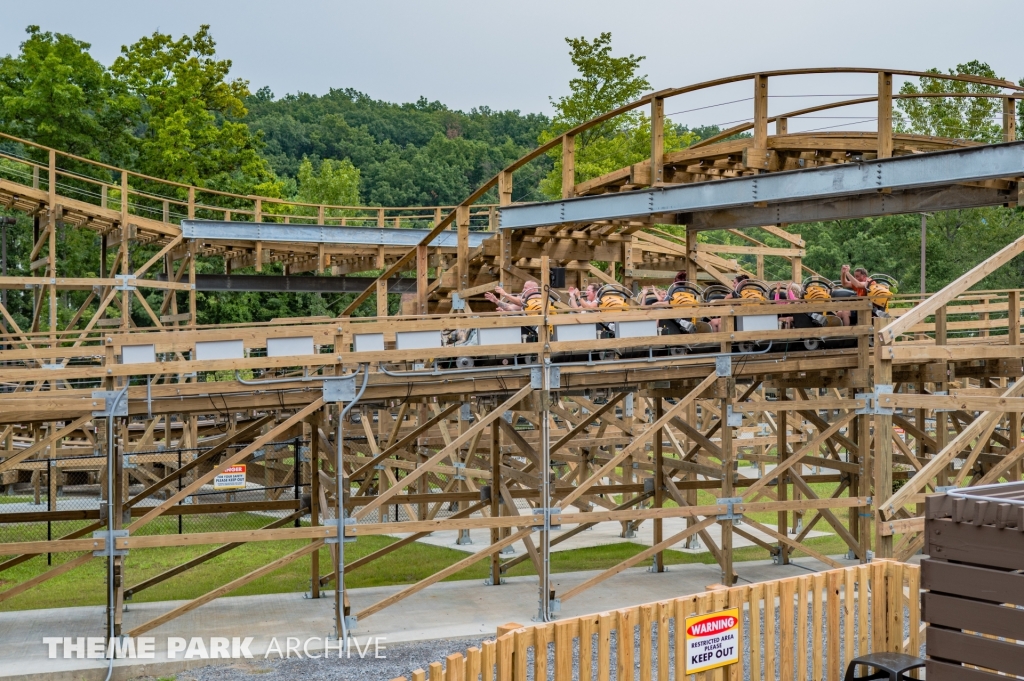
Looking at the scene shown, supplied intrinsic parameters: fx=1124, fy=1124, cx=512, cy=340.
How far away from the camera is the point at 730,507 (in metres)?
15.8

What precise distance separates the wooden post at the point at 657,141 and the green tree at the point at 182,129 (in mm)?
24159

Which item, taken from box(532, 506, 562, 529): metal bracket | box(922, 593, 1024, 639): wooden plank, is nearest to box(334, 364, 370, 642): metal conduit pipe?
box(532, 506, 562, 529): metal bracket

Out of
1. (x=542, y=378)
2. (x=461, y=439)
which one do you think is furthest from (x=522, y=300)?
(x=461, y=439)

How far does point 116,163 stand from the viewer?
39844 millimetres

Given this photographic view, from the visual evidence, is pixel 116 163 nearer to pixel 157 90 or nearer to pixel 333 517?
pixel 157 90

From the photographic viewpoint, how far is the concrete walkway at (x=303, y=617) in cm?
1266

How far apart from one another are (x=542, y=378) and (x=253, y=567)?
7.20 m

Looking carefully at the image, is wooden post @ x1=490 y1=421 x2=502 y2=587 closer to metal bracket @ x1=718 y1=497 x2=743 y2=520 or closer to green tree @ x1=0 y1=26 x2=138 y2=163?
metal bracket @ x1=718 y1=497 x2=743 y2=520

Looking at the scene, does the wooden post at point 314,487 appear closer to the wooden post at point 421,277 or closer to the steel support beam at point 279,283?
the wooden post at point 421,277

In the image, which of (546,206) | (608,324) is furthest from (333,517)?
(546,206)

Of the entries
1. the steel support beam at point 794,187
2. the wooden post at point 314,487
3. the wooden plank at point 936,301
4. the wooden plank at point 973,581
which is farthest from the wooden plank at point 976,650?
the wooden post at point 314,487

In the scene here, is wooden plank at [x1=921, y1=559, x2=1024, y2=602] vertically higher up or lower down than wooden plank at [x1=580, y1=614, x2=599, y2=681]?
higher up

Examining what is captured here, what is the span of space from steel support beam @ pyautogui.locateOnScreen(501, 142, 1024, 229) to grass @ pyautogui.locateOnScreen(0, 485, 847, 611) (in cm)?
588

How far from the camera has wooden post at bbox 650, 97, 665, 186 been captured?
17.0m
